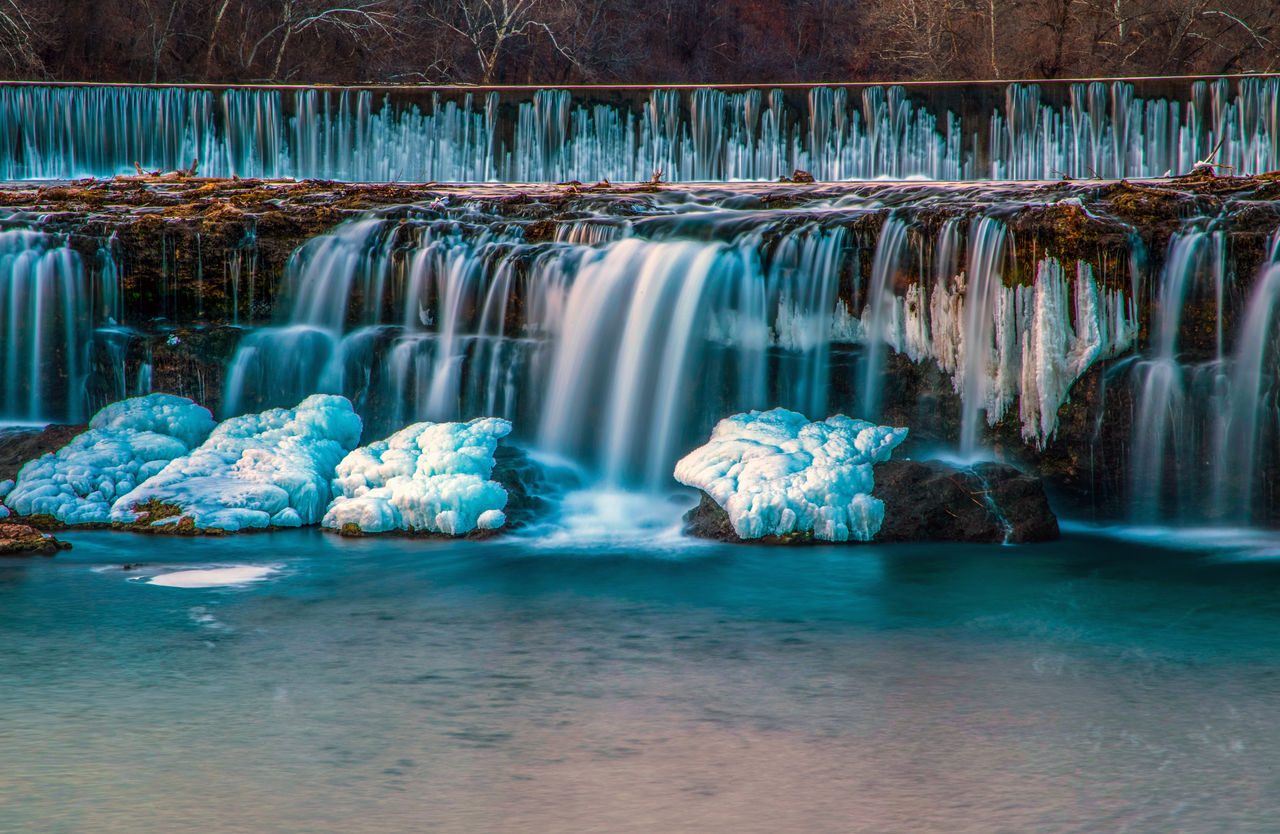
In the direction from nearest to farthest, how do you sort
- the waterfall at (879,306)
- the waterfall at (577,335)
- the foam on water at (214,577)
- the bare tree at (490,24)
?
the foam on water at (214,577) → the waterfall at (879,306) → the waterfall at (577,335) → the bare tree at (490,24)

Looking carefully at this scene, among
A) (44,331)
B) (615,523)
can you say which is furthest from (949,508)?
(44,331)

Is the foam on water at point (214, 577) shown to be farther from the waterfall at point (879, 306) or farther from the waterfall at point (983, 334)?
the waterfall at point (983, 334)

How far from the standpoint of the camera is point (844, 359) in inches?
386

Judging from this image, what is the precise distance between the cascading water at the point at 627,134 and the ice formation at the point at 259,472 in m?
8.70

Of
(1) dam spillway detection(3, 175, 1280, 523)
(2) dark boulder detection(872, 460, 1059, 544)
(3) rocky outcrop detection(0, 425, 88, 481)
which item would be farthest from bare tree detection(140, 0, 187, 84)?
(2) dark boulder detection(872, 460, 1059, 544)

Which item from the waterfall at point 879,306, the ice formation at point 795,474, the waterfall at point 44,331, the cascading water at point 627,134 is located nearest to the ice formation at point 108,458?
the waterfall at point 44,331

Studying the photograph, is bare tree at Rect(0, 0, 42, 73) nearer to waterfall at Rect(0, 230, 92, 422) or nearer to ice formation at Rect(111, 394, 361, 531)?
waterfall at Rect(0, 230, 92, 422)

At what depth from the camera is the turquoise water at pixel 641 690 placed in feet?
13.1

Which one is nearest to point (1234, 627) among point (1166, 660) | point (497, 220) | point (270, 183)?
point (1166, 660)

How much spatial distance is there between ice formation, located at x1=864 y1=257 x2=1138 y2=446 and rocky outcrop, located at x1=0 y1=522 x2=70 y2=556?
6.22 metres

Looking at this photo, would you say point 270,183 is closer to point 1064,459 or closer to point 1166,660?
point 1064,459

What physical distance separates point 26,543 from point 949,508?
5850 mm

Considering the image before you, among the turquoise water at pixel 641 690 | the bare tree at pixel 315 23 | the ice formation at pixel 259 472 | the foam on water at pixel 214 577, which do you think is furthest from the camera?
the bare tree at pixel 315 23

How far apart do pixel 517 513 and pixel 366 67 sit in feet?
76.2
